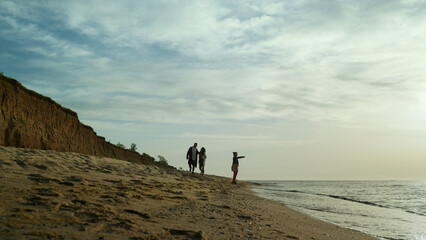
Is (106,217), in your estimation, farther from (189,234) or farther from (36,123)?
(36,123)

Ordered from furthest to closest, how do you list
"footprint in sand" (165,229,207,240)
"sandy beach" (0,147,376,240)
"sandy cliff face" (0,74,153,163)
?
"sandy cliff face" (0,74,153,163) → "footprint in sand" (165,229,207,240) → "sandy beach" (0,147,376,240)

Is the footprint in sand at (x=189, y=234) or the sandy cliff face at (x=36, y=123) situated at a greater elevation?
the sandy cliff face at (x=36, y=123)

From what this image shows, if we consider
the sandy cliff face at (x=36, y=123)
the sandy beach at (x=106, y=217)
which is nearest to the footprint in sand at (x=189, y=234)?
the sandy beach at (x=106, y=217)

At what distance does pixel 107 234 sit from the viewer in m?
3.55

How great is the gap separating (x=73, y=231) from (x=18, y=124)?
12.6 m

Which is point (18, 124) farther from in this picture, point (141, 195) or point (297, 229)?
point (297, 229)

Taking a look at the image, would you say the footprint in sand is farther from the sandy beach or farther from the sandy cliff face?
the sandy cliff face

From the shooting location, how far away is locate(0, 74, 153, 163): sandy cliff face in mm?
12961

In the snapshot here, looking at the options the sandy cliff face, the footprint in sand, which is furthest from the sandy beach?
the sandy cliff face

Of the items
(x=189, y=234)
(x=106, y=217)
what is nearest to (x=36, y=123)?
(x=106, y=217)

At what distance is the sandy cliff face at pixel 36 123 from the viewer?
1296 centimetres

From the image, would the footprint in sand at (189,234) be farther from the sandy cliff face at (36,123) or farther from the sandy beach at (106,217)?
the sandy cliff face at (36,123)

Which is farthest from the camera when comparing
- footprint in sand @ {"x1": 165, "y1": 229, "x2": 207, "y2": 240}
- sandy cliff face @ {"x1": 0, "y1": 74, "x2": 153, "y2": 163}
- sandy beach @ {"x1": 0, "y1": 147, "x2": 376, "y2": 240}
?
sandy cliff face @ {"x1": 0, "y1": 74, "x2": 153, "y2": 163}

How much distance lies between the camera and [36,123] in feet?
48.7
